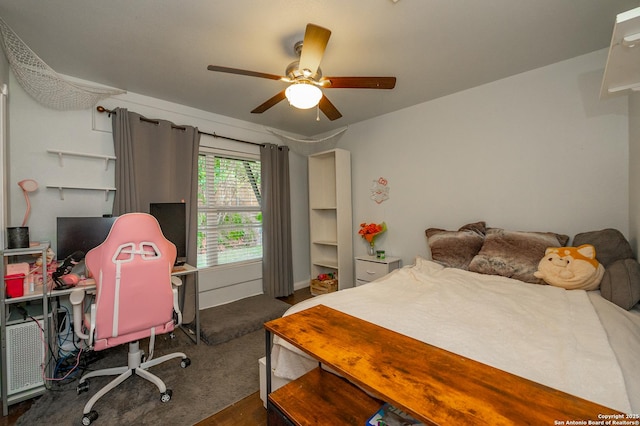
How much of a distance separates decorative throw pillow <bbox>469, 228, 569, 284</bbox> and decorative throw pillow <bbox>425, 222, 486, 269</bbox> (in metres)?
0.11

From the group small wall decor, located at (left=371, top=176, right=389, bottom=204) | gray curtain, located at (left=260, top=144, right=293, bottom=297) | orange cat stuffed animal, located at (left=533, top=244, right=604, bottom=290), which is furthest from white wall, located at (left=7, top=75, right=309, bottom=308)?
orange cat stuffed animal, located at (left=533, top=244, right=604, bottom=290)

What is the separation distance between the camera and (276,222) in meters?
3.72

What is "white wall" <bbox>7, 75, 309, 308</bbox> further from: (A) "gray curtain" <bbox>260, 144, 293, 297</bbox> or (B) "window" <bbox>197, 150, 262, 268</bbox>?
(A) "gray curtain" <bbox>260, 144, 293, 297</bbox>

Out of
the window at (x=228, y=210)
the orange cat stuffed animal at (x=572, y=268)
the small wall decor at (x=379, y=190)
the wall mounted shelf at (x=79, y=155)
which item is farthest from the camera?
the small wall decor at (x=379, y=190)

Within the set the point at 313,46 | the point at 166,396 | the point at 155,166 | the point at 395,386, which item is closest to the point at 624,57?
the point at 313,46

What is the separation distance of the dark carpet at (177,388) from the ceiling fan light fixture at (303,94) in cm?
200

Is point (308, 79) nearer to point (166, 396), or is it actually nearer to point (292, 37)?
point (292, 37)

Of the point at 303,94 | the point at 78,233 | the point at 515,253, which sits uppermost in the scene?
the point at 303,94

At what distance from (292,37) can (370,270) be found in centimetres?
245

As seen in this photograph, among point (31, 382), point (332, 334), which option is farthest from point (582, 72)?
point (31, 382)

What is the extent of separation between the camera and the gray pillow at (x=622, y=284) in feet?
4.98

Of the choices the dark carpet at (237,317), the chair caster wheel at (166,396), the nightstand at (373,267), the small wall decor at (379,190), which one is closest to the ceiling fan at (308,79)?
the small wall decor at (379,190)

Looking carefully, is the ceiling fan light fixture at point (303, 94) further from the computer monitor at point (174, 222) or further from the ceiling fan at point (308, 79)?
the computer monitor at point (174, 222)

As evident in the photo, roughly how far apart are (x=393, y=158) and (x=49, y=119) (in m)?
3.44
